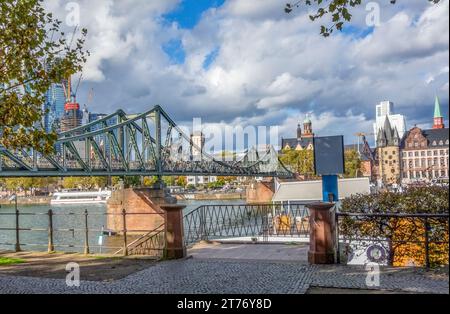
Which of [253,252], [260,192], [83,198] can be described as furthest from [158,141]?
[253,252]

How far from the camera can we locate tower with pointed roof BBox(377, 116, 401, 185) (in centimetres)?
11025

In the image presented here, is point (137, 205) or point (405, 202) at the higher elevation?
point (405, 202)

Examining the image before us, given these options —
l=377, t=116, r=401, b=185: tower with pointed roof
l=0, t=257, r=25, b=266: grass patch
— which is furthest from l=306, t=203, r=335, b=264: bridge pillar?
l=377, t=116, r=401, b=185: tower with pointed roof

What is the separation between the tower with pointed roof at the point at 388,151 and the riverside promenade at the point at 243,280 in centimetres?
10466

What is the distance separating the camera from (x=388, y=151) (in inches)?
4459

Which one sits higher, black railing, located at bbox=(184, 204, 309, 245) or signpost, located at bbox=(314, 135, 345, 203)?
signpost, located at bbox=(314, 135, 345, 203)

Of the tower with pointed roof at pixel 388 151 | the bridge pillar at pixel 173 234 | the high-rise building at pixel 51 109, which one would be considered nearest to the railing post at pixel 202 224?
the bridge pillar at pixel 173 234

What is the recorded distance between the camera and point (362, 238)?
9.73 meters

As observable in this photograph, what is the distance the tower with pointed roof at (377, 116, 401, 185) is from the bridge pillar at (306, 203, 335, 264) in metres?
104

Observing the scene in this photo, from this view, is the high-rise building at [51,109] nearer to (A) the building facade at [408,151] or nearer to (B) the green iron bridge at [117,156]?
(B) the green iron bridge at [117,156]

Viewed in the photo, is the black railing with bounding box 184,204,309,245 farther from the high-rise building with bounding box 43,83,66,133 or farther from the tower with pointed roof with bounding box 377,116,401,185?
the tower with pointed roof with bounding box 377,116,401,185

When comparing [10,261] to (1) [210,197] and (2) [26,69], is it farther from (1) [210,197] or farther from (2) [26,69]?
(1) [210,197]

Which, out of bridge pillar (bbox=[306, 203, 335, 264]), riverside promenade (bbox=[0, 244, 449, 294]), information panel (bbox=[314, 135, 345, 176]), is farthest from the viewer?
information panel (bbox=[314, 135, 345, 176])

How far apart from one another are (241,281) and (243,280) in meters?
0.07
